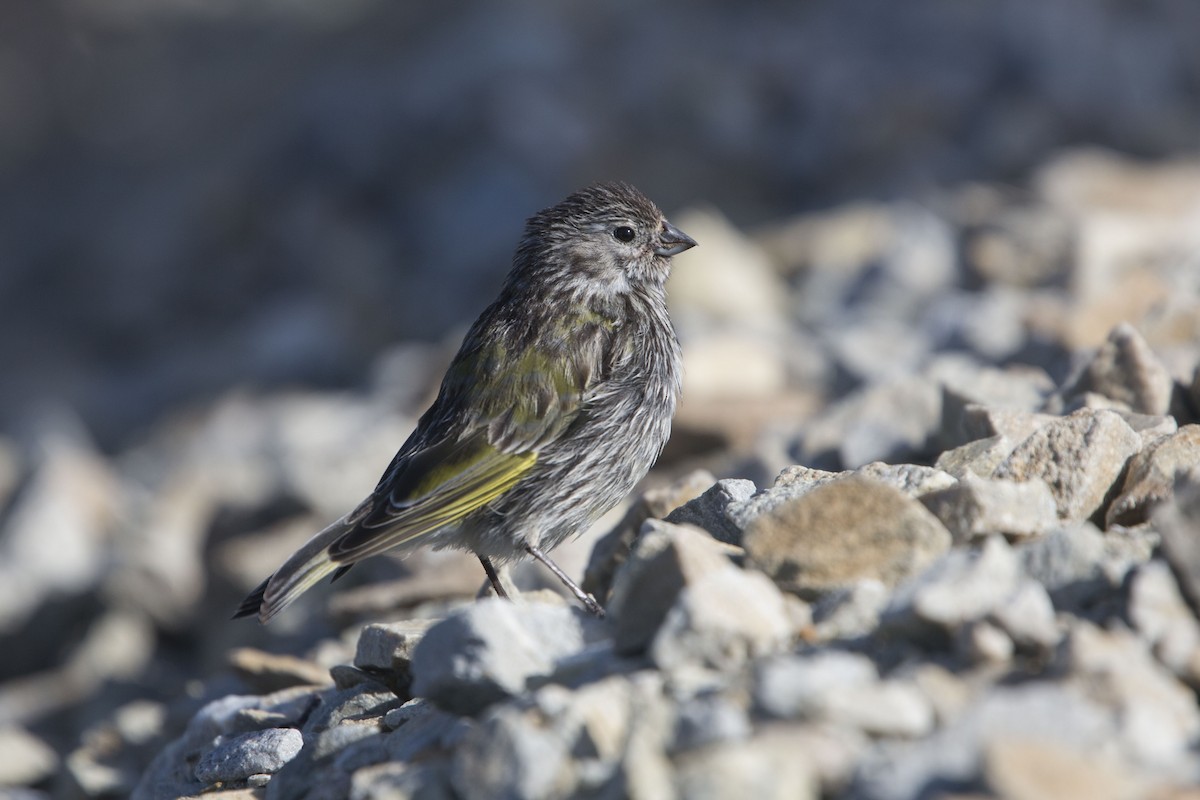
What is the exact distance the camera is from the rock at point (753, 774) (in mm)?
2779

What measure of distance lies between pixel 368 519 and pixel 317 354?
25.9ft

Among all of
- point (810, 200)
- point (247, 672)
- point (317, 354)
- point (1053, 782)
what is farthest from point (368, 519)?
point (810, 200)

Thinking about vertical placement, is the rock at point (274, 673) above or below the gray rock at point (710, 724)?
above

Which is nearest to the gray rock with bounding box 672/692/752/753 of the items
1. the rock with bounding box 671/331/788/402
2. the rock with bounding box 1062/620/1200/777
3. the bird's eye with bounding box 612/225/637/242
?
the rock with bounding box 1062/620/1200/777

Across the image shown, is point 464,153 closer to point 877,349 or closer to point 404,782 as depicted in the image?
point 877,349

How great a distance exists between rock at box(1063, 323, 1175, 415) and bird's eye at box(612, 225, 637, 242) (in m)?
1.97

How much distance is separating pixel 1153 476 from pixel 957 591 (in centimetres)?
110

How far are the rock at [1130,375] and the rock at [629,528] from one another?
143cm

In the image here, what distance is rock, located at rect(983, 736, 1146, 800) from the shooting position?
8.70 feet

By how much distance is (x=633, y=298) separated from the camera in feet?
20.3

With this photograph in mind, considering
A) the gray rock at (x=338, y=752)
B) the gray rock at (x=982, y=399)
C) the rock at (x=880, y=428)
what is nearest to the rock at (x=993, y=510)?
the gray rock at (x=982, y=399)

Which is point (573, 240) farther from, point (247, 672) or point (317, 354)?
point (317, 354)

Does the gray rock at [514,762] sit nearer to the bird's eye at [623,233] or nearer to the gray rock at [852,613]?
the gray rock at [852,613]

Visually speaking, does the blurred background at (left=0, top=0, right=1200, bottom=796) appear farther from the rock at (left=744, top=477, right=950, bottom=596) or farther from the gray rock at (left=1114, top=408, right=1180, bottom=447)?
the rock at (left=744, top=477, right=950, bottom=596)
